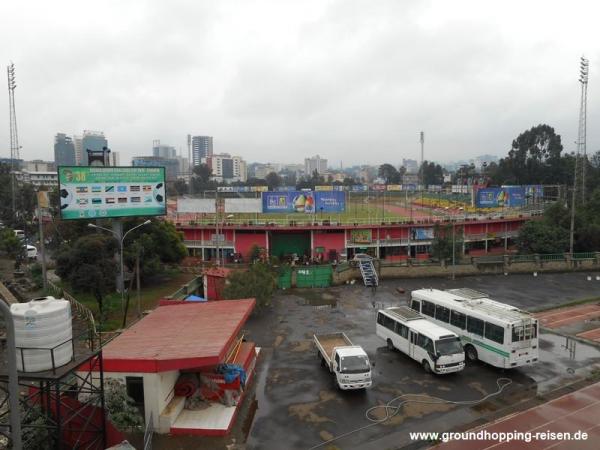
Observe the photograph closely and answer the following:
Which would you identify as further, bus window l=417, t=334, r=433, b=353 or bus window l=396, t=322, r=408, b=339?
bus window l=396, t=322, r=408, b=339

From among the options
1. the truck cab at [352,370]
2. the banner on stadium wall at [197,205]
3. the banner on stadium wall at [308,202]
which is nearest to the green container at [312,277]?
the banner on stadium wall at [308,202]

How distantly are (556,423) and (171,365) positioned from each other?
10580 mm

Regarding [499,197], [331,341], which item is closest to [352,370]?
[331,341]

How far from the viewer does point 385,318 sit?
747 inches

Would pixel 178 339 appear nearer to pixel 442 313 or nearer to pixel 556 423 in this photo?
pixel 442 313

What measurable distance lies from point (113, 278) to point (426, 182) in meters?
113

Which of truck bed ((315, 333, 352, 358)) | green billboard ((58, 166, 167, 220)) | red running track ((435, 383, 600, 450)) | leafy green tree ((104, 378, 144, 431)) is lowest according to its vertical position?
red running track ((435, 383, 600, 450))

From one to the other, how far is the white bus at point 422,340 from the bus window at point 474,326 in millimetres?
1244

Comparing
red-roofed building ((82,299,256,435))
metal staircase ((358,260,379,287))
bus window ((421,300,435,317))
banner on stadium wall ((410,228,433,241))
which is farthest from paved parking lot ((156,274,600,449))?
banner on stadium wall ((410,228,433,241))

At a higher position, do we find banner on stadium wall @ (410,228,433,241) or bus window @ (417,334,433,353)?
banner on stadium wall @ (410,228,433,241)

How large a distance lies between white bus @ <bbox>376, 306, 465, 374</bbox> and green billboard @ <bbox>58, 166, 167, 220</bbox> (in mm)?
16684

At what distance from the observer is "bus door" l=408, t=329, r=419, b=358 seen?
1686 centimetres

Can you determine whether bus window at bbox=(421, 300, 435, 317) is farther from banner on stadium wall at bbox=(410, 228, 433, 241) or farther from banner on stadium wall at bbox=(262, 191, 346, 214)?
banner on stadium wall at bbox=(410, 228, 433, 241)

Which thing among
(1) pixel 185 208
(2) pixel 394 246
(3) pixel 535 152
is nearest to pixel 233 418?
(1) pixel 185 208
